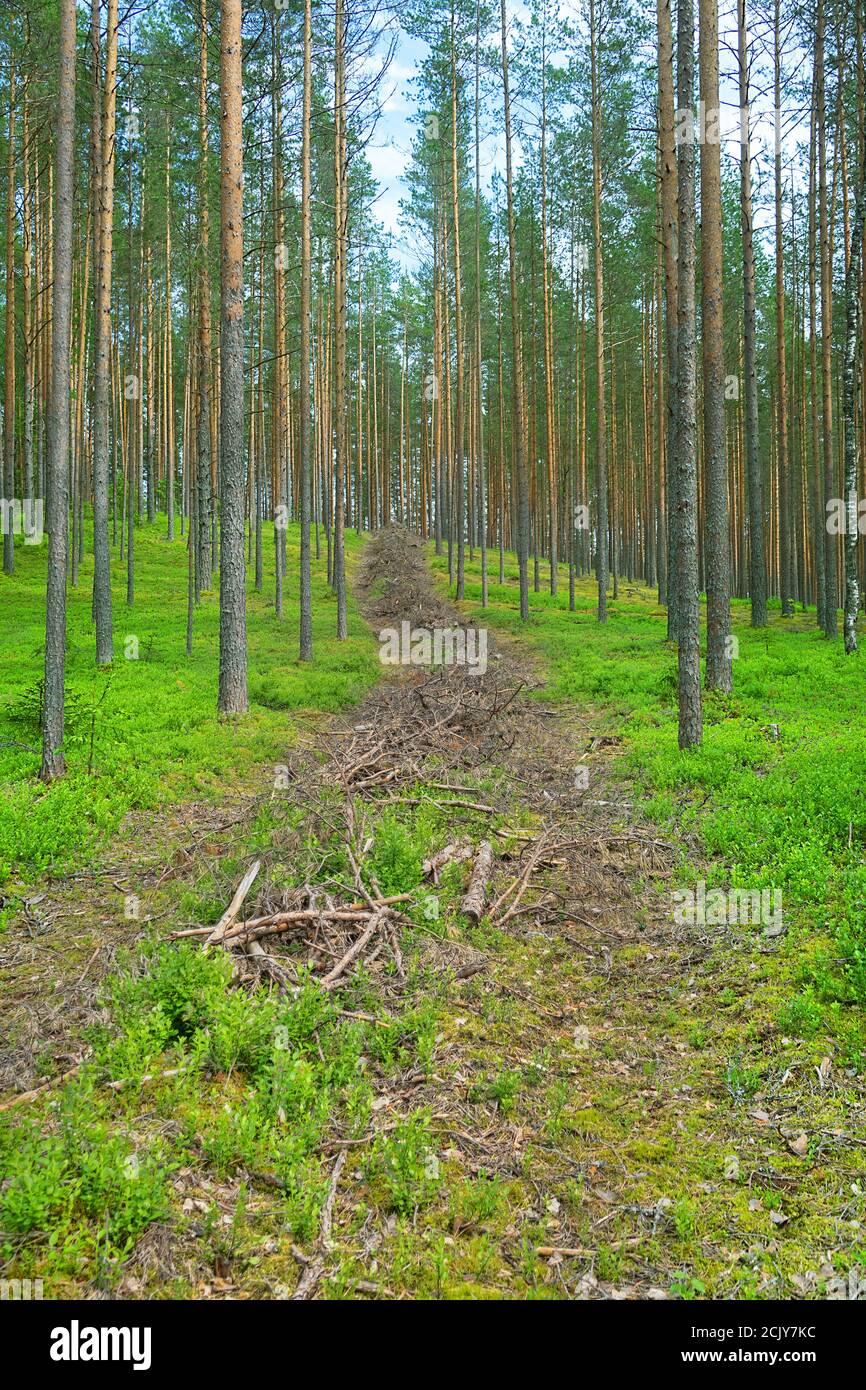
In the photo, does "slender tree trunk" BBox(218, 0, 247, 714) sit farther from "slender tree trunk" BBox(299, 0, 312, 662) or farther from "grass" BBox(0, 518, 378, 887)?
"slender tree trunk" BBox(299, 0, 312, 662)

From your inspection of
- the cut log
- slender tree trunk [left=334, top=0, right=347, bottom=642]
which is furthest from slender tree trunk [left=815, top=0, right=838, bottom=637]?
the cut log

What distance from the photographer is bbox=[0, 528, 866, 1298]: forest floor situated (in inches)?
114

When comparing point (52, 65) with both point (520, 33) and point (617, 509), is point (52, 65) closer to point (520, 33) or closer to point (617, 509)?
point (520, 33)

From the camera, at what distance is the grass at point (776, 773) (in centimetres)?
492

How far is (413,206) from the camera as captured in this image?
28.7 m

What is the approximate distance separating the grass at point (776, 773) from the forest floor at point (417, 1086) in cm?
29

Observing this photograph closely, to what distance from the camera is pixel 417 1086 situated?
4008 mm

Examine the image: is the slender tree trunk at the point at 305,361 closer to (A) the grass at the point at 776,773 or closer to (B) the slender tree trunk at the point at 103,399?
(B) the slender tree trunk at the point at 103,399

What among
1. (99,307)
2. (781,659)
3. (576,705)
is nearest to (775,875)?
(576,705)

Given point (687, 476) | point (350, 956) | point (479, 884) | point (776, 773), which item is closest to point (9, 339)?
point (687, 476)

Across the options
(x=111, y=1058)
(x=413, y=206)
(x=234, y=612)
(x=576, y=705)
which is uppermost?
(x=413, y=206)
